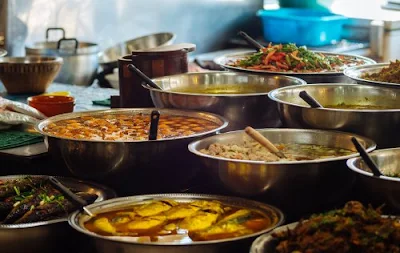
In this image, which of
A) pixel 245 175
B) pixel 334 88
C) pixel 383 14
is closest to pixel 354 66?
pixel 334 88

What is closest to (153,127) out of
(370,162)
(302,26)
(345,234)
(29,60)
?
(370,162)

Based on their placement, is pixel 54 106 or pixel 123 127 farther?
pixel 54 106

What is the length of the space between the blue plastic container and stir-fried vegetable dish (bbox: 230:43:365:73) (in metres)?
3.40

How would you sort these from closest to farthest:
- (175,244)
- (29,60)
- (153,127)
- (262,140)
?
→ (175,244) < (262,140) < (153,127) < (29,60)

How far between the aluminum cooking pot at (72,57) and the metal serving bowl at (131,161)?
3220 millimetres

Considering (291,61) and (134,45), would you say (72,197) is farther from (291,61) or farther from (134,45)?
(134,45)

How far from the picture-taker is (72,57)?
5871mm

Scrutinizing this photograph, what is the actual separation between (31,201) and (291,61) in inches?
62.4

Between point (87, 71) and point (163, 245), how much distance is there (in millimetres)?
4186

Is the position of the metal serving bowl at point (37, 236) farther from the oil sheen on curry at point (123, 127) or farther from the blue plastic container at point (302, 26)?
the blue plastic container at point (302, 26)

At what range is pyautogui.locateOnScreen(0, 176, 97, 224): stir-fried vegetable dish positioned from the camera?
2.36 meters

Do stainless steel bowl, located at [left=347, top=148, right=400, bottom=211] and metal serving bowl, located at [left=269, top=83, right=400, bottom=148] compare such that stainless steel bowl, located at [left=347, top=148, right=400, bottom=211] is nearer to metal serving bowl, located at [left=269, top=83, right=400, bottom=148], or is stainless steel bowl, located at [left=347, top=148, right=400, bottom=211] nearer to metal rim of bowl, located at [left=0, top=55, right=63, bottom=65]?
metal serving bowl, located at [left=269, top=83, right=400, bottom=148]

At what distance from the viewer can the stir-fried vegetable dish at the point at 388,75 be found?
315 centimetres

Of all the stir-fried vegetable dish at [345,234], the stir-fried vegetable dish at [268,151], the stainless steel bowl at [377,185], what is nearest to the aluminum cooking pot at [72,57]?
the stir-fried vegetable dish at [268,151]
